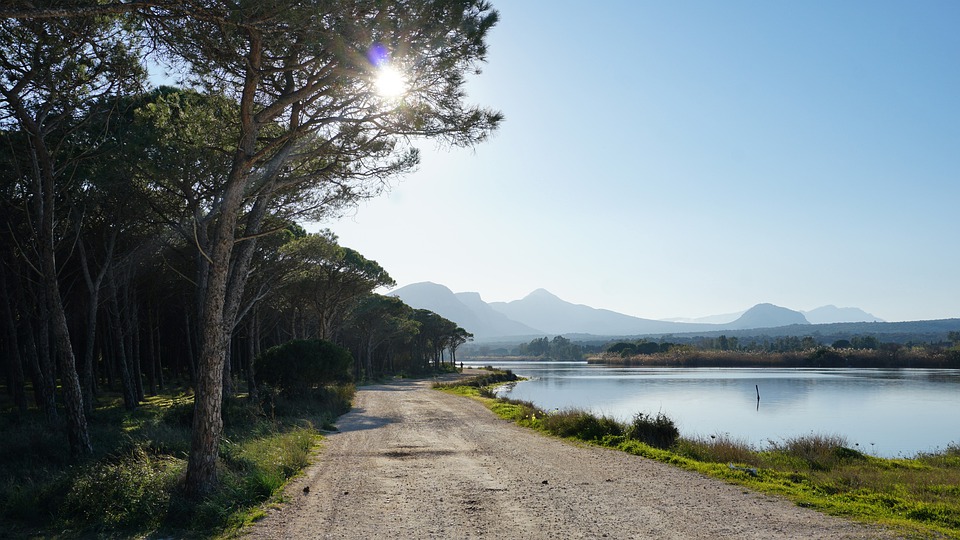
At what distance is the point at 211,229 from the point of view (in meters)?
22.3

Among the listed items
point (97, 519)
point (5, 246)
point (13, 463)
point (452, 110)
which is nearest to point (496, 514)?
point (97, 519)

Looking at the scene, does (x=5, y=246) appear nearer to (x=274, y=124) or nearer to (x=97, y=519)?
(x=274, y=124)

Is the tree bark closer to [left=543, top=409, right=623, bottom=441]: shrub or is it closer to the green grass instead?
the green grass

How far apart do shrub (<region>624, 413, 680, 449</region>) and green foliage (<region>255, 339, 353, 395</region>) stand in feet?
46.3

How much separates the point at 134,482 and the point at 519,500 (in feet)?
16.1

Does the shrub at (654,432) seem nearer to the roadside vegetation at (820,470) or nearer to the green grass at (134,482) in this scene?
the roadside vegetation at (820,470)

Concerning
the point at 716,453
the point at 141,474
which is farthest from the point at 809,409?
the point at 141,474

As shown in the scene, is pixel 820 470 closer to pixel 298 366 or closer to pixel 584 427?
pixel 584 427

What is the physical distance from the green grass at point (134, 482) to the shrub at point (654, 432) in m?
7.05

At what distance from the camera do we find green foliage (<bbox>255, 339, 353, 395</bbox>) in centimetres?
2375

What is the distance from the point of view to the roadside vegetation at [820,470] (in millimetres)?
7000

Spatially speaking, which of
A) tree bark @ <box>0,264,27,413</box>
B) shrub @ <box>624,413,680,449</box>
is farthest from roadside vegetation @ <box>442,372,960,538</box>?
tree bark @ <box>0,264,27,413</box>

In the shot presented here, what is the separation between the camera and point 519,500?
7.87 meters

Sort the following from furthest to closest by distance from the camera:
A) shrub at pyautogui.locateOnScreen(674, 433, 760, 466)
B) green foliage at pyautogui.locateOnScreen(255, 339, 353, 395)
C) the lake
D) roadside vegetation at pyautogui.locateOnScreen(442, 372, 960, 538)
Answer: green foliage at pyautogui.locateOnScreen(255, 339, 353, 395) → the lake → shrub at pyautogui.locateOnScreen(674, 433, 760, 466) → roadside vegetation at pyautogui.locateOnScreen(442, 372, 960, 538)
